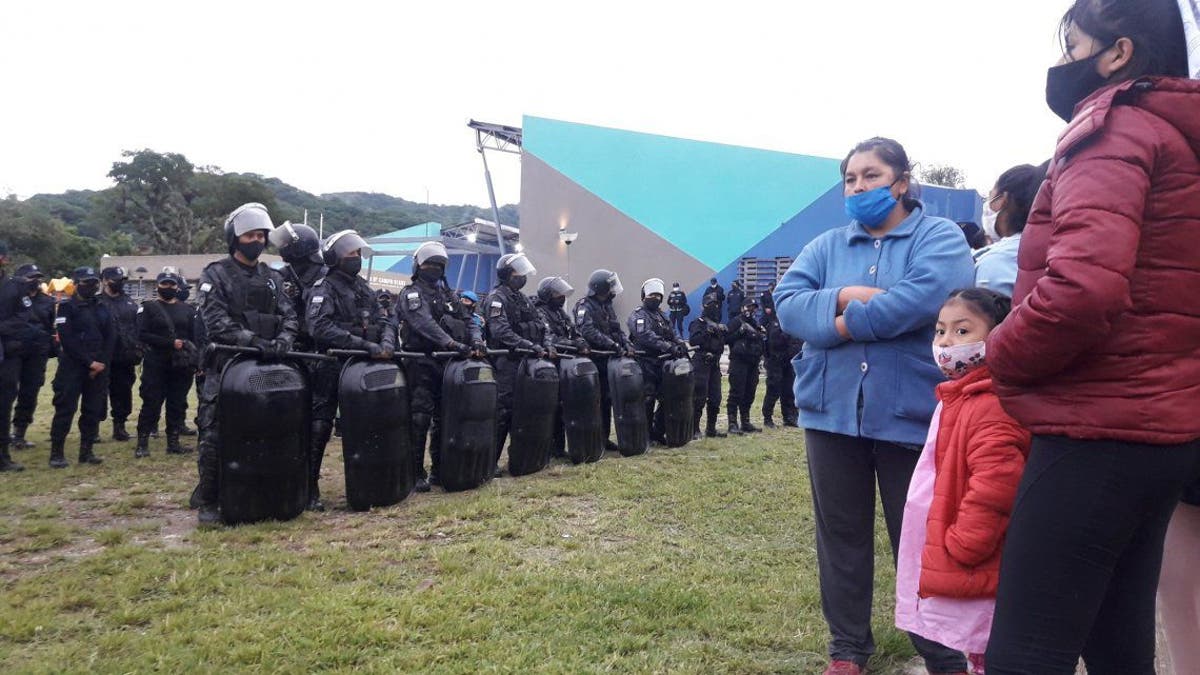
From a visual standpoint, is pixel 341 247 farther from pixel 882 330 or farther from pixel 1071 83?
pixel 1071 83

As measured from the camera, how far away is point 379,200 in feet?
465

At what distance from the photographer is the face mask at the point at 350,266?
20.9 ft

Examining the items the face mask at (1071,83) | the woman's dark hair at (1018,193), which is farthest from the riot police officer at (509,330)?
the face mask at (1071,83)

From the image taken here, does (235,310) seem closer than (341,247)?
Yes

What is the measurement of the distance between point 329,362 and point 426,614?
3188 millimetres

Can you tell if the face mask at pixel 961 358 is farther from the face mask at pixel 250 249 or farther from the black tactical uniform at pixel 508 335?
the black tactical uniform at pixel 508 335

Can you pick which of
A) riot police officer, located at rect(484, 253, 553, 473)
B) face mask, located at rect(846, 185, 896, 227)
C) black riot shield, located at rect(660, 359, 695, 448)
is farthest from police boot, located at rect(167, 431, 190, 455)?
face mask, located at rect(846, 185, 896, 227)

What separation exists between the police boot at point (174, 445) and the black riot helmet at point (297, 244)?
254 cm

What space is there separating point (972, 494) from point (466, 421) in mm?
4640

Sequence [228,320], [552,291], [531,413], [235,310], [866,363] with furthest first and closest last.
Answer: [552,291] → [531,413] → [235,310] → [228,320] → [866,363]

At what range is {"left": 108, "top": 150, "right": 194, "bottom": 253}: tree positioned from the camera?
59.8 metres

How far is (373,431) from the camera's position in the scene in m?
5.44

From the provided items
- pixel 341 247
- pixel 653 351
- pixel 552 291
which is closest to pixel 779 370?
pixel 653 351

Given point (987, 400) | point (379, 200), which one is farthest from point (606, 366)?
point (379, 200)
